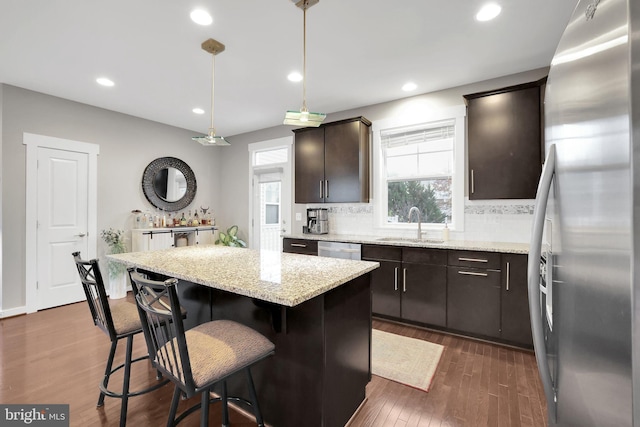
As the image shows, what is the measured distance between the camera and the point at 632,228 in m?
0.45

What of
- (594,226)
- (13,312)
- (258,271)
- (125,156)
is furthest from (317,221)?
(13,312)

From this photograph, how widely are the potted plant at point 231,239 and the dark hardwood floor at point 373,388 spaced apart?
2601 millimetres

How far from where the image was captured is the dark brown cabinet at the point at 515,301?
8.66 feet

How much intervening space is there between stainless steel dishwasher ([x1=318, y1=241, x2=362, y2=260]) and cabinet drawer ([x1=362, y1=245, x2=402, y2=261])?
0.09m

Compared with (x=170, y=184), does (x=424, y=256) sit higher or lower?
lower

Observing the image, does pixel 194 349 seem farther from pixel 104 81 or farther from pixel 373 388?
pixel 104 81

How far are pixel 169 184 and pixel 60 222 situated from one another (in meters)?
1.61

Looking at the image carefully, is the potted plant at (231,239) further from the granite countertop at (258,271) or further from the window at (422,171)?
the granite countertop at (258,271)

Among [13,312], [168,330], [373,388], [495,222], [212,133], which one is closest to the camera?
[168,330]

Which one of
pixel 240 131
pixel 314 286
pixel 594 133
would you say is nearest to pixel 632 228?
pixel 594 133

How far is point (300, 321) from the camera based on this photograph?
5.08 ft

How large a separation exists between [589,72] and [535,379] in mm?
2482

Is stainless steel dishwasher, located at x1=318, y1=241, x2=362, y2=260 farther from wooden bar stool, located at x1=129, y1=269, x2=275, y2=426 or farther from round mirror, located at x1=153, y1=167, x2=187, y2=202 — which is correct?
round mirror, located at x1=153, y1=167, x2=187, y2=202

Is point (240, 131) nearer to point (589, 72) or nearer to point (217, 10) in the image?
point (217, 10)
